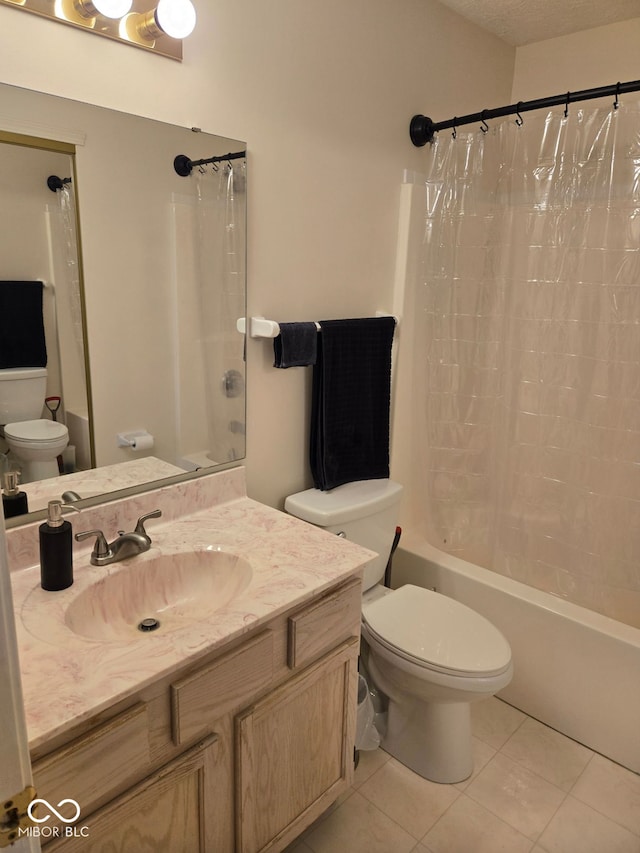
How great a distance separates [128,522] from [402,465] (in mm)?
1225

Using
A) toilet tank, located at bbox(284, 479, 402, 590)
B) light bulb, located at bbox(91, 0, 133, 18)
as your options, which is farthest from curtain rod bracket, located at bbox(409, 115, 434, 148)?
toilet tank, located at bbox(284, 479, 402, 590)

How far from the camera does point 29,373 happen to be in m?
1.32

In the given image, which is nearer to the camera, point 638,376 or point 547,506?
point 638,376

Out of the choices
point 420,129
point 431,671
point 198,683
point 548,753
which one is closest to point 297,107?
point 420,129

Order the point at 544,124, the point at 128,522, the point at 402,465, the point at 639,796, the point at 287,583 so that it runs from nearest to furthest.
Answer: the point at 287,583 < the point at 128,522 < the point at 639,796 < the point at 544,124 < the point at 402,465

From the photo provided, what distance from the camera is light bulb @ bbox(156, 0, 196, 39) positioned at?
1.29 meters

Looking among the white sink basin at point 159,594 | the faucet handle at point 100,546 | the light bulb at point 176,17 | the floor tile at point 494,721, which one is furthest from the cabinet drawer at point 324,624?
the light bulb at point 176,17

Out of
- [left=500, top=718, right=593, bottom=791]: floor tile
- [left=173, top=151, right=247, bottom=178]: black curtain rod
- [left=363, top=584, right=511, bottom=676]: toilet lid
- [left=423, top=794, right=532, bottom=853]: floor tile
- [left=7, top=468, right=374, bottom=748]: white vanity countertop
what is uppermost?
[left=173, top=151, right=247, bottom=178]: black curtain rod

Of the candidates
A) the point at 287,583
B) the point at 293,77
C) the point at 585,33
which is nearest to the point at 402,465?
the point at 287,583

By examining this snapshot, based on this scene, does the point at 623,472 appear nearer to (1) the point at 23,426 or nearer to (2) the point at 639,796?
(2) the point at 639,796

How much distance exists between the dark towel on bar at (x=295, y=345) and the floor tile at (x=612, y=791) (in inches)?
61.6

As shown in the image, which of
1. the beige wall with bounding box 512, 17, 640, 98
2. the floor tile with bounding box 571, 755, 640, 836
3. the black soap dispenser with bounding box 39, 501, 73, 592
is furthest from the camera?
the beige wall with bounding box 512, 17, 640, 98

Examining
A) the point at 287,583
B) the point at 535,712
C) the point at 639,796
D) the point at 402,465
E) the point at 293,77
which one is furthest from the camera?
the point at 402,465

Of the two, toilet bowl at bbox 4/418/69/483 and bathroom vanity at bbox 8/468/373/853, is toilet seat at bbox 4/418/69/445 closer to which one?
toilet bowl at bbox 4/418/69/483
